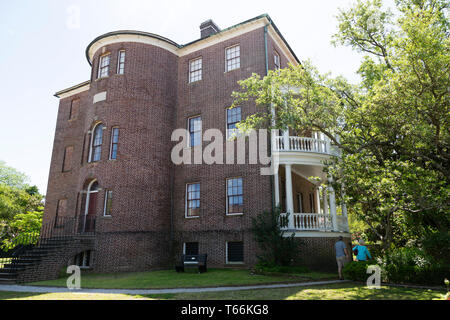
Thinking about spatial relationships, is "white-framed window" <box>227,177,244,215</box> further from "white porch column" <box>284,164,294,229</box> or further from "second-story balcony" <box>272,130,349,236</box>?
"white porch column" <box>284,164,294,229</box>

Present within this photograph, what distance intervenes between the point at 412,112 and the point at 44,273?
15787mm

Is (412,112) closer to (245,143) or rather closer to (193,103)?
(245,143)

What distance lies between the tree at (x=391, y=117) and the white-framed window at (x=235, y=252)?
18.5 ft

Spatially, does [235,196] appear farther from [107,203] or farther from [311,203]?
[311,203]

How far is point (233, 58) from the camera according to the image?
722 inches

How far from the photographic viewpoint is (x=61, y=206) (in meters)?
21.6

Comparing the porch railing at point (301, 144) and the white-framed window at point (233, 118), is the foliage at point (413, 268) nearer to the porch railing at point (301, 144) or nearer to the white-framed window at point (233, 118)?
the porch railing at point (301, 144)

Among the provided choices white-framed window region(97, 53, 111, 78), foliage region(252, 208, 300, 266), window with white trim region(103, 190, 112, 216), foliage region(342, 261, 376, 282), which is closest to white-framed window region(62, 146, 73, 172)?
white-framed window region(97, 53, 111, 78)

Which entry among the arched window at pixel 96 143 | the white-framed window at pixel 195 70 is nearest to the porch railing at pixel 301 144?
the white-framed window at pixel 195 70

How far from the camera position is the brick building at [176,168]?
15297 mm

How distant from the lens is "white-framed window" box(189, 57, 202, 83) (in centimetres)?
1941

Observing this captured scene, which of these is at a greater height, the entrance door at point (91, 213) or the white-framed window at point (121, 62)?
the white-framed window at point (121, 62)

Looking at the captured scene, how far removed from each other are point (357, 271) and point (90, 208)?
13.9 metres

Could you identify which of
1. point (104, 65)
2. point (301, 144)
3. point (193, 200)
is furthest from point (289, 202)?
point (104, 65)
